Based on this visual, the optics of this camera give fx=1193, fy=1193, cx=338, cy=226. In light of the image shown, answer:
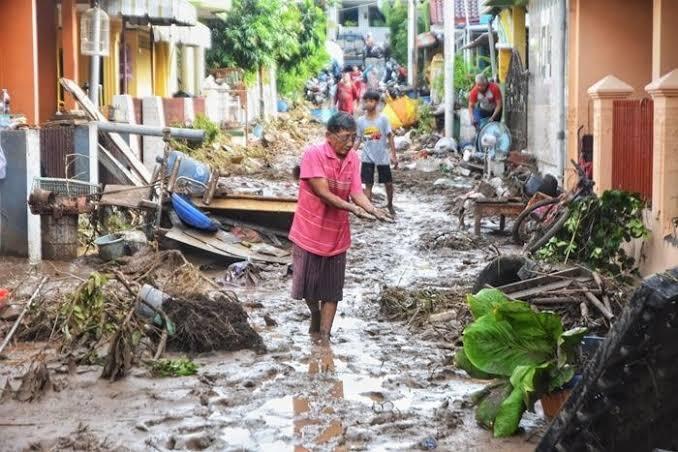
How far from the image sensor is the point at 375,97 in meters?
16.8

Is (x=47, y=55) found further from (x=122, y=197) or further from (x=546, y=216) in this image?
(x=546, y=216)

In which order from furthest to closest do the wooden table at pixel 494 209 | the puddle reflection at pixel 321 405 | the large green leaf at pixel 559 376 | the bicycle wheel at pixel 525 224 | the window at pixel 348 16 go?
→ the window at pixel 348 16 → the wooden table at pixel 494 209 → the bicycle wheel at pixel 525 224 → the puddle reflection at pixel 321 405 → the large green leaf at pixel 559 376

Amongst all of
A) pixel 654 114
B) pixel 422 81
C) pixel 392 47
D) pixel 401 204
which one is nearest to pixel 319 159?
pixel 654 114

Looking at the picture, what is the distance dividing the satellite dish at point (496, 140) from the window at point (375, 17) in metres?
57.1

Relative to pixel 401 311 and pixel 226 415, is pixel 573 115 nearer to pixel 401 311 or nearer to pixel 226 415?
pixel 401 311

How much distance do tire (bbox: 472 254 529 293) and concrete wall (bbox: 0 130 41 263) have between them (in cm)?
528

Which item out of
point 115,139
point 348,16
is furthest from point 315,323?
point 348,16

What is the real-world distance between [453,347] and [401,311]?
1439mm

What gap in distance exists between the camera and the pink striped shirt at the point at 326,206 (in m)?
8.88

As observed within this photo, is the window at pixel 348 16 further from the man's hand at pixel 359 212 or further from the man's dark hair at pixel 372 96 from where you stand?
the man's hand at pixel 359 212

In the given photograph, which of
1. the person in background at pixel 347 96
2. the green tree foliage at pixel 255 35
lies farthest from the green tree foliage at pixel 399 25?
the person in background at pixel 347 96

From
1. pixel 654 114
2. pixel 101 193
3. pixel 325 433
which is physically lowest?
pixel 325 433

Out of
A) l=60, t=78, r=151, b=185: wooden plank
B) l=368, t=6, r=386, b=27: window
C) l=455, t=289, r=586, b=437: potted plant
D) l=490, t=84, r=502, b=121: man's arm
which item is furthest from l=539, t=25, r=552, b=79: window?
l=368, t=6, r=386, b=27: window

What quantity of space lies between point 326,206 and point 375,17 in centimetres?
7278
